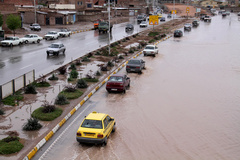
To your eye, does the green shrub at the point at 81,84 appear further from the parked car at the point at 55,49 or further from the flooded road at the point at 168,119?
the parked car at the point at 55,49

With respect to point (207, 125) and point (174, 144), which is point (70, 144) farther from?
point (207, 125)

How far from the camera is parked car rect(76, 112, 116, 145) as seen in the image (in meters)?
14.0

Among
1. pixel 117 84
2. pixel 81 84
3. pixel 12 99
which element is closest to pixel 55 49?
pixel 81 84

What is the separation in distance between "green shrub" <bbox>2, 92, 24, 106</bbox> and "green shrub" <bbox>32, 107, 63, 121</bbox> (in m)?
2.17

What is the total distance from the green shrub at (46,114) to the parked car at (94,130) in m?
3.69

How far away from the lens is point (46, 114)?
18.1m

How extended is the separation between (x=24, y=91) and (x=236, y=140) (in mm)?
14085

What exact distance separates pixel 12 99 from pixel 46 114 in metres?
3.68

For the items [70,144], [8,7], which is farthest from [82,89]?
[8,7]

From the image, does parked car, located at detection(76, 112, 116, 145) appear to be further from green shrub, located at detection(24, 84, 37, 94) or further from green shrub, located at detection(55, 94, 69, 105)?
green shrub, located at detection(24, 84, 37, 94)

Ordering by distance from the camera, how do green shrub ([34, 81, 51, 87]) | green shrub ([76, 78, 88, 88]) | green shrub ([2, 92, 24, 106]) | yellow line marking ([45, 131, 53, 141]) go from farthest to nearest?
green shrub ([76, 78, 88, 88]) → green shrub ([34, 81, 51, 87]) → green shrub ([2, 92, 24, 106]) → yellow line marking ([45, 131, 53, 141])

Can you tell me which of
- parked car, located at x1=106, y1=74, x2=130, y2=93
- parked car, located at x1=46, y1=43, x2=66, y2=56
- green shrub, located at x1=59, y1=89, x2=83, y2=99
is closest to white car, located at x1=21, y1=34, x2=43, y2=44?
parked car, located at x1=46, y1=43, x2=66, y2=56

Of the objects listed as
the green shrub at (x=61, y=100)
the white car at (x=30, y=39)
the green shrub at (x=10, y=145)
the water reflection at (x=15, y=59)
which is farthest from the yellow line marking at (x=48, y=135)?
the white car at (x=30, y=39)

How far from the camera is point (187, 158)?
1381 cm
